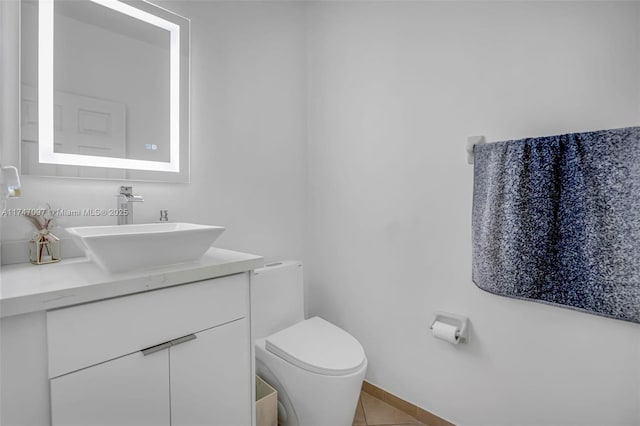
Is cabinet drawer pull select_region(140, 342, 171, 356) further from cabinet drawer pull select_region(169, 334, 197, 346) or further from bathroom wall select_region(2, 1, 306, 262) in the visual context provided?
bathroom wall select_region(2, 1, 306, 262)

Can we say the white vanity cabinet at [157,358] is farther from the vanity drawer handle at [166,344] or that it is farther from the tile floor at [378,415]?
the tile floor at [378,415]

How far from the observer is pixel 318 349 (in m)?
1.41

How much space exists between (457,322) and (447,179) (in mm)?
673

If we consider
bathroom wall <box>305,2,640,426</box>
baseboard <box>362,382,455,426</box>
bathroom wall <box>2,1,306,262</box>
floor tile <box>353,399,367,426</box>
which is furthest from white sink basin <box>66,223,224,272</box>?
baseboard <box>362,382,455,426</box>

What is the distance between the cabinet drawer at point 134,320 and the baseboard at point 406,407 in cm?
113

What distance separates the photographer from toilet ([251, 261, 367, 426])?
128 centimetres

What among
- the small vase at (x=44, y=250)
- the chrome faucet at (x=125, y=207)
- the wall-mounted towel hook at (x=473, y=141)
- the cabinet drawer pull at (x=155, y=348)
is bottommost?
the cabinet drawer pull at (x=155, y=348)

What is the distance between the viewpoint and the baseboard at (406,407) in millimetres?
1541

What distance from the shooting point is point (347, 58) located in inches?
72.6

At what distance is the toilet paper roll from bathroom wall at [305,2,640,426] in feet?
0.33

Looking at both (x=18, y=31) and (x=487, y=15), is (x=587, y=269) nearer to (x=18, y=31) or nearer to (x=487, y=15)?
(x=487, y=15)

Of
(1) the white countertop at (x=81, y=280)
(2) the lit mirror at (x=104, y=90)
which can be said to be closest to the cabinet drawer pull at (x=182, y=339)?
(1) the white countertop at (x=81, y=280)

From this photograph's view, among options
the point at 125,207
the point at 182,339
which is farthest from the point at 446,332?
the point at 125,207

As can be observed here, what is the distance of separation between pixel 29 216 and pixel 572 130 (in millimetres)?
1983
